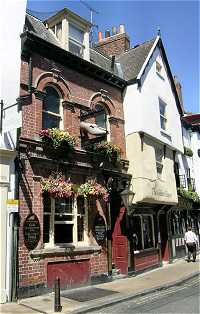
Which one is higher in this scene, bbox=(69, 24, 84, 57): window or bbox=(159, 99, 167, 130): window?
bbox=(69, 24, 84, 57): window

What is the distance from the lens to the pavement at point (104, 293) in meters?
8.75

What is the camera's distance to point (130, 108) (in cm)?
1573

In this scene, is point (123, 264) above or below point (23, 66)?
below

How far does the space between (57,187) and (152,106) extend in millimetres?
7334

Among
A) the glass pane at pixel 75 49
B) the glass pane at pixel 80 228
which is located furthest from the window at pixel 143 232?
the glass pane at pixel 75 49

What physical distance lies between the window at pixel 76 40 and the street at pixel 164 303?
9.13m

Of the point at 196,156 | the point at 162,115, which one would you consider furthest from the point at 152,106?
the point at 196,156

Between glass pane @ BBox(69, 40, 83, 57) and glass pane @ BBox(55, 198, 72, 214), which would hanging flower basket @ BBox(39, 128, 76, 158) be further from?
glass pane @ BBox(69, 40, 83, 57)

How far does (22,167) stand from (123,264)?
5906mm

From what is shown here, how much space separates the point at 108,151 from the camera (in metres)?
13.7

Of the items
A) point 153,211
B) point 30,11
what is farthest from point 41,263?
point 30,11

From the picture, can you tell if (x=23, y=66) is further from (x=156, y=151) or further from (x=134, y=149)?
(x=156, y=151)

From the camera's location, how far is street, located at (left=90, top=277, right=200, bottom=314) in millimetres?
8646

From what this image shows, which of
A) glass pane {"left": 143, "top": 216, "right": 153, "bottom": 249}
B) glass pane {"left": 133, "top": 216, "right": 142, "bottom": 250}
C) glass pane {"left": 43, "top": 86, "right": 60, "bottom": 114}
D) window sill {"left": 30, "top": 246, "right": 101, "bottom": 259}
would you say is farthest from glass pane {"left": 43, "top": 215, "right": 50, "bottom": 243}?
glass pane {"left": 143, "top": 216, "right": 153, "bottom": 249}
